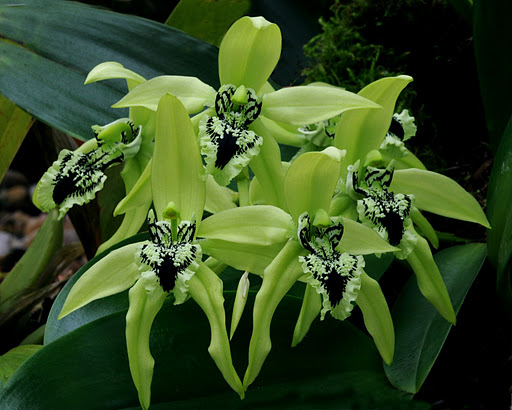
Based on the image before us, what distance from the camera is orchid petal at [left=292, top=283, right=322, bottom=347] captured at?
2.50 feet

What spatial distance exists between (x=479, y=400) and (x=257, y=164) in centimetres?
65

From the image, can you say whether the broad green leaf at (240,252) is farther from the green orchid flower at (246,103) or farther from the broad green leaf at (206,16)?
the broad green leaf at (206,16)

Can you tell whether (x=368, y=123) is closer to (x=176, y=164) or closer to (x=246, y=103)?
(x=246, y=103)

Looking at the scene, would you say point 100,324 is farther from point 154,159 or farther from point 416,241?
point 416,241

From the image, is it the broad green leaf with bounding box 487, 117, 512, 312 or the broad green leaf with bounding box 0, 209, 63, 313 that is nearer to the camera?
the broad green leaf with bounding box 487, 117, 512, 312

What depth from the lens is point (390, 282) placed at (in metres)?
1.10

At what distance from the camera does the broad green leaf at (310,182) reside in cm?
70

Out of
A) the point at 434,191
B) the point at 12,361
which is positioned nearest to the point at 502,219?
the point at 434,191

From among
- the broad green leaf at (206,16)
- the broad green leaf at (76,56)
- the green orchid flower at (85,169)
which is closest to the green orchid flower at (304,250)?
the green orchid flower at (85,169)

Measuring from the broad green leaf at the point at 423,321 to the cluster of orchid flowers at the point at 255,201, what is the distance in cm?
4

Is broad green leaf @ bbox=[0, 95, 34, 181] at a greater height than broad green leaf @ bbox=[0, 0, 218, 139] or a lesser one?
lesser

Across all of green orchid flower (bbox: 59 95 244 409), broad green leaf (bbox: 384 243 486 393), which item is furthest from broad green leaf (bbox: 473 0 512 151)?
green orchid flower (bbox: 59 95 244 409)

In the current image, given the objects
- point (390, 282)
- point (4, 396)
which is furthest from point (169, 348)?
point (390, 282)

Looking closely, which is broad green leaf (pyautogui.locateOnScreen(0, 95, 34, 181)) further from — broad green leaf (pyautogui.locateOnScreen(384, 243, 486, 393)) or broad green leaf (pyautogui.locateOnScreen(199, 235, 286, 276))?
broad green leaf (pyautogui.locateOnScreen(384, 243, 486, 393))
